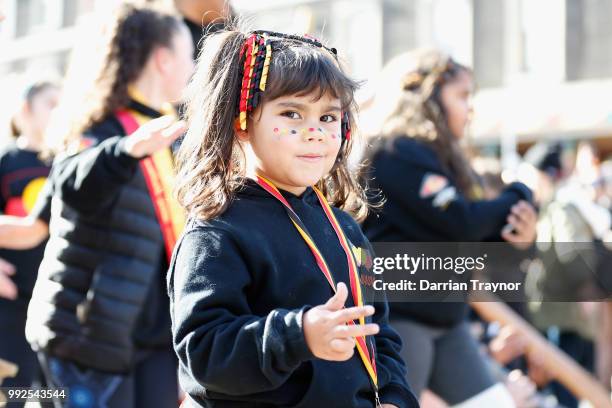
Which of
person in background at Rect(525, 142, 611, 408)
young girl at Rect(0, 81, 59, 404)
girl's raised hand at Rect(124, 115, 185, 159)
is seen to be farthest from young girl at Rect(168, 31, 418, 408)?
person in background at Rect(525, 142, 611, 408)

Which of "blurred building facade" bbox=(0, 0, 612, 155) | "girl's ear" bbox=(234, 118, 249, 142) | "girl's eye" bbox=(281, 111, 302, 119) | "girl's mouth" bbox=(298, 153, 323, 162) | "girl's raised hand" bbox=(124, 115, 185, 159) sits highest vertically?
"girl's eye" bbox=(281, 111, 302, 119)

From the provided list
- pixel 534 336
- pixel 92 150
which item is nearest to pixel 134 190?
pixel 92 150

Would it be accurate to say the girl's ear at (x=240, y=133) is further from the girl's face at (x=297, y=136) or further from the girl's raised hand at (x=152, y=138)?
the girl's raised hand at (x=152, y=138)

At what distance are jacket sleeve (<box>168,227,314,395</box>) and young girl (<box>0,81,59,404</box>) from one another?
1.90m

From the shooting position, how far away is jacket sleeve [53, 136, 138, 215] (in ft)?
11.0

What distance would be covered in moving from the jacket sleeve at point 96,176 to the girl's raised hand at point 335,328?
4.76 ft

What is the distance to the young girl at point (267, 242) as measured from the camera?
2166mm

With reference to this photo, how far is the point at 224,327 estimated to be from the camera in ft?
7.10

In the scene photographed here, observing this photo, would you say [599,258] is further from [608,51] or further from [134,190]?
[608,51]

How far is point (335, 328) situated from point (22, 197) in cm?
328

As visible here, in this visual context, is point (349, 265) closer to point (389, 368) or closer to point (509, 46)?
point (389, 368)

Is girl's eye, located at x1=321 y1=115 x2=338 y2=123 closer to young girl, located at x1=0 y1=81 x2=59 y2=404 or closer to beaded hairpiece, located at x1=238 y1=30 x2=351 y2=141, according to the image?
beaded hairpiece, located at x1=238 y1=30 x2=351 y2=141

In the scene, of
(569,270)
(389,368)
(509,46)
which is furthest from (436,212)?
(509,46)

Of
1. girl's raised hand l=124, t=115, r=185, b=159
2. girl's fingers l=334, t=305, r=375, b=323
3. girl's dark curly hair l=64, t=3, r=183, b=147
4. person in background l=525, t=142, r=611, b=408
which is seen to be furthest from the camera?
person in background l=525, t=142, r=611, b=408
